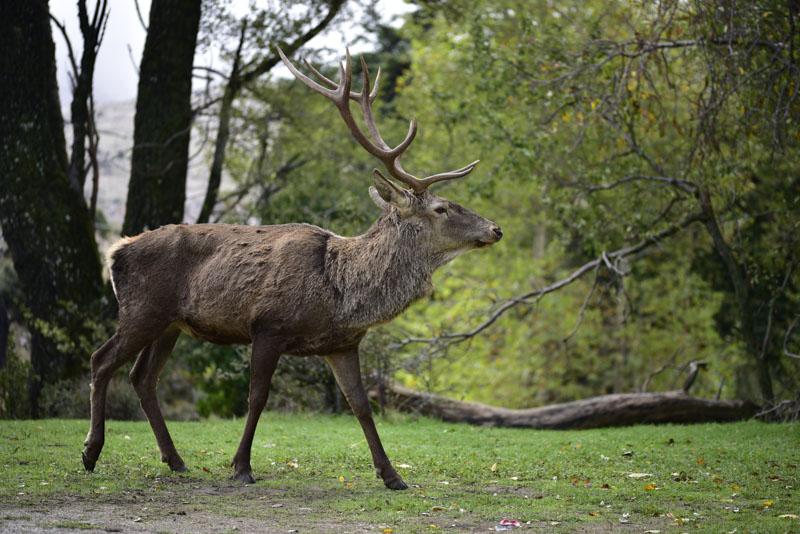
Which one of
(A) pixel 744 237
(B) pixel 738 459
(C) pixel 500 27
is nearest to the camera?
(B) pixel 738 459

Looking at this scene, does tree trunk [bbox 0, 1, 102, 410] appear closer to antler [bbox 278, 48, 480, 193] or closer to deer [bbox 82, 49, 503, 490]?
deer [bbox 82, 49, 503, 490]

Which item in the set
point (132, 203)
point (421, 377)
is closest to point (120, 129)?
point (132, 203)

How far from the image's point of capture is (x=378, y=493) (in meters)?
6.61

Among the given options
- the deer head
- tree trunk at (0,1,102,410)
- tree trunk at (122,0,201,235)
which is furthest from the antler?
tree trunk at (0,1,102,410)

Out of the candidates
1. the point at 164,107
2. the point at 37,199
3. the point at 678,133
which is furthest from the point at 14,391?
the point at 678,133

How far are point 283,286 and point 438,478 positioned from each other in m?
2.20

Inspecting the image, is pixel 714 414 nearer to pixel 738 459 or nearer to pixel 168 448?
pixel 738 459

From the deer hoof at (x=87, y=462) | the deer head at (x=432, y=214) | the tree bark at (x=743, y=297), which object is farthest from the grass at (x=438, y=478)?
the tree bark at (x=743, y=297)

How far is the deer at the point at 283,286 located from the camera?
281 inches

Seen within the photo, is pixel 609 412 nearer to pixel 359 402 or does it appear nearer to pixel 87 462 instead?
pixel 359 402

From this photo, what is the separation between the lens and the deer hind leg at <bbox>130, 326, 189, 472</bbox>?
7.47 meters

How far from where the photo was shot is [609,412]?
1259 centimetres

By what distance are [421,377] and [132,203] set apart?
547 cm

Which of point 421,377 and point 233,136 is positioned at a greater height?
point 233,136
